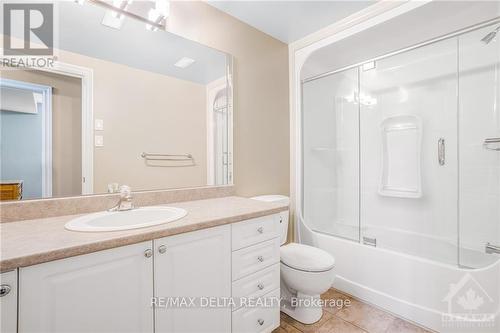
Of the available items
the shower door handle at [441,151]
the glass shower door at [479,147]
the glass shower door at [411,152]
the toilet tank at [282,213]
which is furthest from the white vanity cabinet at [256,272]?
the shower door handle at [441,151]

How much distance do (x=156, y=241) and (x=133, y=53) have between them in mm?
1173

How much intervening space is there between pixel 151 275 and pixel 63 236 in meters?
0.36

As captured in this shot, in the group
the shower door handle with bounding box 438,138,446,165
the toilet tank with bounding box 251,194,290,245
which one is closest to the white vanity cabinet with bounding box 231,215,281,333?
the toilet tank with bounding box 251,194,290,245

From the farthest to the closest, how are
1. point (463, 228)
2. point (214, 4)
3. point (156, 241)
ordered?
1. point (463, 228)
2. point (214, 4)
3. point (156, 241)

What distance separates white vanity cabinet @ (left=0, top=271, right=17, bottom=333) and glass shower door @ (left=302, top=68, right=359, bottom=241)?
2.06 m

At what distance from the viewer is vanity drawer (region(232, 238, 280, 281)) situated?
1239 millimetres

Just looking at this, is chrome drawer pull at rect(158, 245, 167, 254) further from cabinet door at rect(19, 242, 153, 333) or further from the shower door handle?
the shower door handle

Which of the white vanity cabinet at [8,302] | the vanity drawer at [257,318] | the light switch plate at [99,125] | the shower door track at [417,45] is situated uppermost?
the shower door track at [417,45]

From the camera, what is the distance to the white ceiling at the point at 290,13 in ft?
5.74

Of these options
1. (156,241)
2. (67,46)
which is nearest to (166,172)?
(156,241)

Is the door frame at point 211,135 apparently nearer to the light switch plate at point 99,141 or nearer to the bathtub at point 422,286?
the light switch plate at point 99,141

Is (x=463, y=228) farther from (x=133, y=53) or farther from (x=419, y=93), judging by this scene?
(x=133, y=53)

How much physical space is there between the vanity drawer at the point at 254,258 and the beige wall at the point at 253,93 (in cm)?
65

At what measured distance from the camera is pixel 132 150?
55.9 inches
